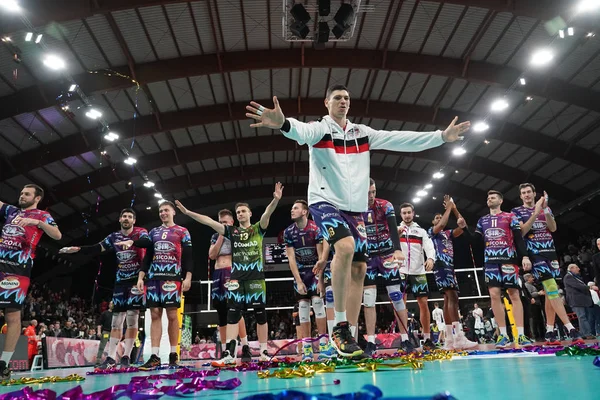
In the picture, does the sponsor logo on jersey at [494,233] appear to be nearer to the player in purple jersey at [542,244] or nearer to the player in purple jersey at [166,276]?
the player in purple jersey at [542,244]

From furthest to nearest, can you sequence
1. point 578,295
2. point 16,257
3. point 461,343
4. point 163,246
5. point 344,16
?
point 344,16
point 578,295
point 461,343
point 163,246
point 16,257

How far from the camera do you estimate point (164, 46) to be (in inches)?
495

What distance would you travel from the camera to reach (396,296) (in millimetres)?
5344

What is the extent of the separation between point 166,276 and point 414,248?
3.65 metres

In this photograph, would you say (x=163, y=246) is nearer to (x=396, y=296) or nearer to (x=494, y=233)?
(x=396, y=296)

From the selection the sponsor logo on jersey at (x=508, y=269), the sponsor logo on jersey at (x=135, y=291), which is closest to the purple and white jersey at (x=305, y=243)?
the sponsor logo on jersey at (x=135, y=291)

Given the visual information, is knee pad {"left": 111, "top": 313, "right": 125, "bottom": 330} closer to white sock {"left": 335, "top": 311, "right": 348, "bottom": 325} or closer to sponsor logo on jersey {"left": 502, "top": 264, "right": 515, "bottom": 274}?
white sock {"left": 335, "top": 311, "right": 348, "bottom": 325}

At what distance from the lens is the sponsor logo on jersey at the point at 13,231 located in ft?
13.7

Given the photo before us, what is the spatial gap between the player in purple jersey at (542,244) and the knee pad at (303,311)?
3.10m

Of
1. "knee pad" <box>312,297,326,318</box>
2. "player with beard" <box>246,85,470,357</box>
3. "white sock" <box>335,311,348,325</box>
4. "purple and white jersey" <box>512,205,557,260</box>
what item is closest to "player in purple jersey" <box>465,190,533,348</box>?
"purple and white jersey" <box>512,205,557,260</box>

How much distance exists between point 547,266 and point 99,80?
42.1ft

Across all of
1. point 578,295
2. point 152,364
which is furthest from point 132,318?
point 578,295

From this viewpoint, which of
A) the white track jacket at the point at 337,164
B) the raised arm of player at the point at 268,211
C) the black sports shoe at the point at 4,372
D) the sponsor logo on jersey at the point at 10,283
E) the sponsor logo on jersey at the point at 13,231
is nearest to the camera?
the white track jacket at the point at 337,164

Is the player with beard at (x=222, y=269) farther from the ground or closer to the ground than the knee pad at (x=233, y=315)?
farther from the ground
